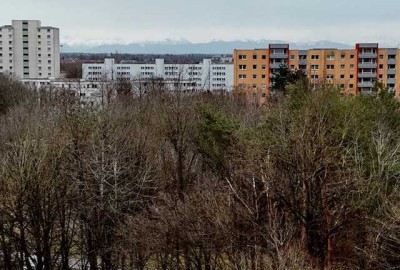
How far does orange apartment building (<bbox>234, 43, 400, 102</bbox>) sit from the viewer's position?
66.4m

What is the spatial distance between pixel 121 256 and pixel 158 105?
59.4 ft

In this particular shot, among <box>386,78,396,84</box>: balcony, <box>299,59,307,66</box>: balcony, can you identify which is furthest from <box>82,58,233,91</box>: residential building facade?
<box>386,78,396,84</box>: balcony

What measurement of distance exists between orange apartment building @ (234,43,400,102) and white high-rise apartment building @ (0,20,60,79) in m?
47.1

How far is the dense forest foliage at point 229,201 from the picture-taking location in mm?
17156

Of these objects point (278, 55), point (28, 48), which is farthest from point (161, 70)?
point (278, 55)

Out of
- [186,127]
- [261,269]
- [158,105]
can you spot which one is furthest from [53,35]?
[261,269]

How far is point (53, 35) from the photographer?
335 ft

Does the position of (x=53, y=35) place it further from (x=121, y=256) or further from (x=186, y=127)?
(x=121, y=256)

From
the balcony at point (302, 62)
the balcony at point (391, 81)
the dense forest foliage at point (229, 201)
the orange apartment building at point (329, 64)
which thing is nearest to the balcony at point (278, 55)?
the orange apartment building at point (329, 64)

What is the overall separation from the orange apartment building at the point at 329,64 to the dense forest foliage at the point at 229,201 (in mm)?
44304

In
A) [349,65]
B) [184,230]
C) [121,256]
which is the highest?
[349,65]

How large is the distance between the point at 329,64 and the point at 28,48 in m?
58.7

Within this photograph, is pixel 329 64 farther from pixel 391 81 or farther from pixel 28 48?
pixel 28 48

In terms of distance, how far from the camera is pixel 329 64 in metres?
67.2
